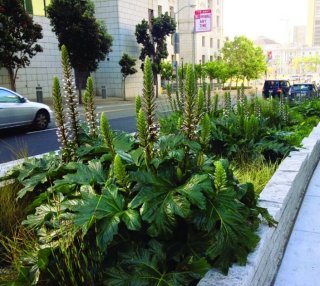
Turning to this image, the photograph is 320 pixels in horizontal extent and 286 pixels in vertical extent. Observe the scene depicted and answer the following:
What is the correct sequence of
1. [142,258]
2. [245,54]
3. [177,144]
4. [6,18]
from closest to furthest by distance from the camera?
1. [142,258]
2. [177,144]
3. [6,18]
4. [245,54]

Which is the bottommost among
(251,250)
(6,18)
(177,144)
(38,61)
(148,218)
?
(251,250)

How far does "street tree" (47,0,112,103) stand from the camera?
2425 centimetres

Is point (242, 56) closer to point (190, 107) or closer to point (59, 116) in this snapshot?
point (59, 116)

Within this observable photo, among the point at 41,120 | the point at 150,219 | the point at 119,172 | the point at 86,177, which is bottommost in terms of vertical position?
the point at 41,120

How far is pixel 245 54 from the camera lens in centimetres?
6131

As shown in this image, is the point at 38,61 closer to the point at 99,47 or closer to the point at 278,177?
the point at 99,47

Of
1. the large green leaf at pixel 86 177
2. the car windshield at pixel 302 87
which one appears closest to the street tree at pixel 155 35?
the car windshield at pixel 302 87

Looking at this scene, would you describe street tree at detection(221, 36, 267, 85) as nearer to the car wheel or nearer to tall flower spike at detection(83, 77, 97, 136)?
the car wheel

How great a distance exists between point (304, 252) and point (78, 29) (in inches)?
913

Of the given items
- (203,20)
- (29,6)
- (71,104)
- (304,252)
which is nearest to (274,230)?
(304,252)

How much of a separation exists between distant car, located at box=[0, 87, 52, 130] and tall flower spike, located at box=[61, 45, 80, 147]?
965cm

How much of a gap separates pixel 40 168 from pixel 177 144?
1.63m

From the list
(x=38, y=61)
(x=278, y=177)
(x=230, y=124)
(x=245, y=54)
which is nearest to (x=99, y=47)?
(x=38, y=61)

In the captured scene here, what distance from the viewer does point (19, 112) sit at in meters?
13.1
